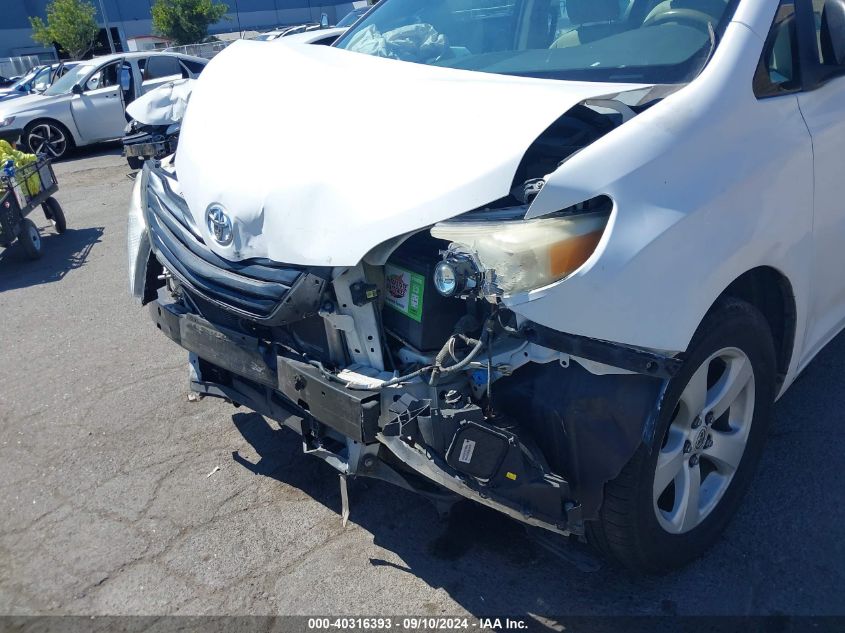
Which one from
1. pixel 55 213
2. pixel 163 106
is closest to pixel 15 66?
pixel 55 213

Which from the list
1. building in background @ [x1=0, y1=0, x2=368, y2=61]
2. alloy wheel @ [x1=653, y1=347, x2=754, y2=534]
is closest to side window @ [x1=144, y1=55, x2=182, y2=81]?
alloy wheel @ [x1=653, y1=347, x2=754, y2=534]

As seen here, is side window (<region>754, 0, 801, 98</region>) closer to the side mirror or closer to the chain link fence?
the side mirror

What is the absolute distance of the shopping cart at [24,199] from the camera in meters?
6.58

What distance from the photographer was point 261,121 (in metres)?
2.77

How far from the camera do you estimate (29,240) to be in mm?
6969

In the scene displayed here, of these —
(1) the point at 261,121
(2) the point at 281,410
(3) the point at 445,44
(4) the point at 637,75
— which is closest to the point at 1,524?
(2) the point at 281,410

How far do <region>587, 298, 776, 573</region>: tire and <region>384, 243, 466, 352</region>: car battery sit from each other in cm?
71

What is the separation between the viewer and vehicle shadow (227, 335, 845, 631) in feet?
8.38

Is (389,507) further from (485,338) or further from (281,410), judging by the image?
(485,338)

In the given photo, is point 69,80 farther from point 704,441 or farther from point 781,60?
point 704,441

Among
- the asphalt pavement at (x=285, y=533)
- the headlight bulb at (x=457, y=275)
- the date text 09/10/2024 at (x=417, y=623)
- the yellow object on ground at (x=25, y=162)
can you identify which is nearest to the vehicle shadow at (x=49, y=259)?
the yellow object on ground at (x=25, y=162)

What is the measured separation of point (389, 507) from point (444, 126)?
5.44 feet

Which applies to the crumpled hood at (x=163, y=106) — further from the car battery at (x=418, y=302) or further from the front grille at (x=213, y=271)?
the car battery at (x=418, y=302)

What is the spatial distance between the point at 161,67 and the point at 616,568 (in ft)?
46.6
